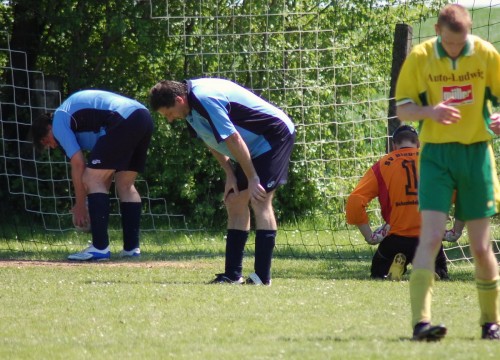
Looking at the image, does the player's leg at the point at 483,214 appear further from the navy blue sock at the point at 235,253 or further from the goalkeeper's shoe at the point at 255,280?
the navy blue sock at the point at 235,253

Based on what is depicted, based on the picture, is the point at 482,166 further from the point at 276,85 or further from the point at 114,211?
the point at 114,211

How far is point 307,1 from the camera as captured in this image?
13555mm

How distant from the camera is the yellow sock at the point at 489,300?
19.0ft

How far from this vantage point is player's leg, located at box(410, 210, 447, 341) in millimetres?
5551

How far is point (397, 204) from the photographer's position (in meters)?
8.81

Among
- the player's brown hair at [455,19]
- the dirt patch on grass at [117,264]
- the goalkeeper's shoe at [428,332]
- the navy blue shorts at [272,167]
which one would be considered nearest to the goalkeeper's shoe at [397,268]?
the navy blue shorts at [272,167]

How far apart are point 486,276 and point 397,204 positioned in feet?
9.90

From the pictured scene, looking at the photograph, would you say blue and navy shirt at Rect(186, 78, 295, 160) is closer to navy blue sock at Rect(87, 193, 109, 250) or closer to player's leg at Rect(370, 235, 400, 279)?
player's leg at Rect(370, 235, 400, 279)

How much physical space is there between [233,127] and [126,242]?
3.06 meters

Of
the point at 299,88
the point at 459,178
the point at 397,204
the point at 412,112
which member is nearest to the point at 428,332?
the point at 459,178

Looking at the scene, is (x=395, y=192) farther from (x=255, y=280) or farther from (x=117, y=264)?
(x=117, y=264)

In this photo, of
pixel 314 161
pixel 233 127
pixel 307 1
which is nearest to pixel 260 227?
pixel 233 127

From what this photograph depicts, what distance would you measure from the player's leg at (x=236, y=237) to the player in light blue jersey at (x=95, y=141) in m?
2.10

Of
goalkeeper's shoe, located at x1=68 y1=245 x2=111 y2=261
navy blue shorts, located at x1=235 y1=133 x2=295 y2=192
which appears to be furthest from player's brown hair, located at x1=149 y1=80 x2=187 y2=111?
goalkeeper's shoe, located at x1=68 y1=245 x2=111 y2=261
